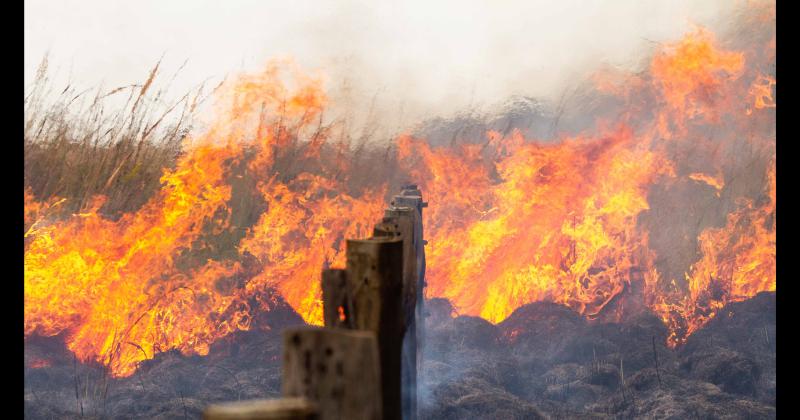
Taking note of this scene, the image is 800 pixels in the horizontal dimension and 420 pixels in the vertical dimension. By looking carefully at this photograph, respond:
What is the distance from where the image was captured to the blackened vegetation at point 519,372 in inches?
513

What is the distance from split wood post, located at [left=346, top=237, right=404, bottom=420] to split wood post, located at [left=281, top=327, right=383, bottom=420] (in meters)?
1.35

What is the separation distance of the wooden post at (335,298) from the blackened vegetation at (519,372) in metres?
7.54

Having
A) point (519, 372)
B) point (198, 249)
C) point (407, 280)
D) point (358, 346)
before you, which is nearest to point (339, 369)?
point (358, 346)

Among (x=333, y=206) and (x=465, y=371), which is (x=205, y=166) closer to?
(x=333, y=206)

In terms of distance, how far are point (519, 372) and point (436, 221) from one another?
12.0 ft

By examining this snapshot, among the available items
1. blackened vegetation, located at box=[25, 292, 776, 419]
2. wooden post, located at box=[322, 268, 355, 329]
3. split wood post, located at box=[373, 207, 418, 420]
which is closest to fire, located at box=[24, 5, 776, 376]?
blackened vegetation, located at box=[25, 292, 776, 419]

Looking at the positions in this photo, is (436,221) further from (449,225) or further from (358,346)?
(358,346)

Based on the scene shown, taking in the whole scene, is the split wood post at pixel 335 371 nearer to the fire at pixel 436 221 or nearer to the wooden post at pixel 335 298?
the wooden post at pixel 335 298

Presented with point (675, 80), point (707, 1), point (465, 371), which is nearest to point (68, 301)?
point (465, 371)

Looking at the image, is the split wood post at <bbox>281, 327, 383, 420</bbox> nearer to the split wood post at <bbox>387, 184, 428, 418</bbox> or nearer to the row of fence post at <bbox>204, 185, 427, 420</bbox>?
the row of fence post at <bbox>204, 185, 427, 420</bbox>

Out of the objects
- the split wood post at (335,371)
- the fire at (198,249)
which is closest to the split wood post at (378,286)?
the split wood post at (335,371)

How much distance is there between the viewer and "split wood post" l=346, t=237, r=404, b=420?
5.34 meters

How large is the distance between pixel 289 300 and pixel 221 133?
3.56 meters

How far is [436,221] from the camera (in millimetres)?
16828
